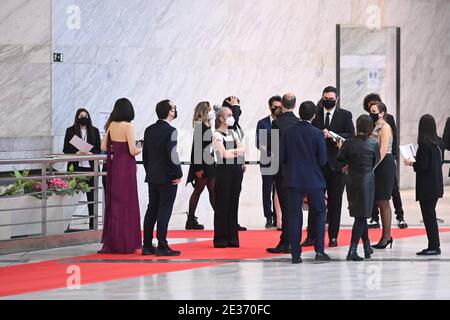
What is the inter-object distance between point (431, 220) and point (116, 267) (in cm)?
348

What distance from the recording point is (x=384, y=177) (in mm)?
13438

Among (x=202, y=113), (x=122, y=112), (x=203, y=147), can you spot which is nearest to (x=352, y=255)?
(x=122, y=112)

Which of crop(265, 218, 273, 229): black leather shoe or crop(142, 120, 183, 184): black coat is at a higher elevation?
crop(142, 120, 183, 184): black coat

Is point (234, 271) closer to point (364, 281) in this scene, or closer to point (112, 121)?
point (364, 281)

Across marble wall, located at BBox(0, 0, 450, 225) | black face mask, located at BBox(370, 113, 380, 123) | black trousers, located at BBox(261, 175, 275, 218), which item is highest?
marble wall, located at BBox(0, 0, 450, 225)

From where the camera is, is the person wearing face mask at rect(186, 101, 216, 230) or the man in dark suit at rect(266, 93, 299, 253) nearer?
the man in dark suit at rect(266, 93, 299, 253)

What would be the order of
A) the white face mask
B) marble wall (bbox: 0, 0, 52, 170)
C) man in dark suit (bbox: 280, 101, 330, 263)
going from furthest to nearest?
marble wall (bbox: 0, 0, 52, 170), the white face mask, man in dark suit (bbox: 280, 101, 330, 263)

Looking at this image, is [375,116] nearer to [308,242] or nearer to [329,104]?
[329,104]

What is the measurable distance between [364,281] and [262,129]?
4720 mm

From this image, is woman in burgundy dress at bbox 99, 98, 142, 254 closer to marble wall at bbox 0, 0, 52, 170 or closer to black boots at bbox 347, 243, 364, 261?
black boots at bbox 347, 243, 364, 261

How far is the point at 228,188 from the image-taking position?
13750mm

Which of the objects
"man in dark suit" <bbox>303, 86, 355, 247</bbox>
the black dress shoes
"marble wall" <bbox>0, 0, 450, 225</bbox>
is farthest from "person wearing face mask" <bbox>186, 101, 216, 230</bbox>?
"marble wall" <bbox>0, 0, 450, 225</bbox>

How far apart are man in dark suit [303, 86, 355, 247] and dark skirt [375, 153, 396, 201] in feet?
1.55

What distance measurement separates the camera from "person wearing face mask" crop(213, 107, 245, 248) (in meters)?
13.5
